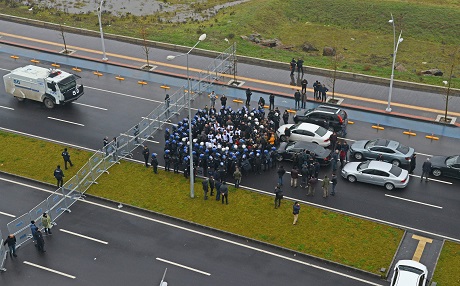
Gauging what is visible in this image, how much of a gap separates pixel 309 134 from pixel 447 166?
7.98 meters

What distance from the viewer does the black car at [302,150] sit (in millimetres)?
36906

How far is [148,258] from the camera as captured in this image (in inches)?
1200

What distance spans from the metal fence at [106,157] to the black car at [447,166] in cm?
1673

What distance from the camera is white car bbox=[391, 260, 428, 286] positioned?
27.2 metres

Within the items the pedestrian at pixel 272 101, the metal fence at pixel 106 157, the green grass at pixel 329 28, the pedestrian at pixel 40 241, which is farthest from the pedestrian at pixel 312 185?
the green grass at pixel 329 28

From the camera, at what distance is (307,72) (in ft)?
163

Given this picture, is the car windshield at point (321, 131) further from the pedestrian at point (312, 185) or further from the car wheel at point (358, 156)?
the pedestrian at point (312, 185)

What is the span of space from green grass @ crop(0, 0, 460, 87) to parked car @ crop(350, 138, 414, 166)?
13.5 metres

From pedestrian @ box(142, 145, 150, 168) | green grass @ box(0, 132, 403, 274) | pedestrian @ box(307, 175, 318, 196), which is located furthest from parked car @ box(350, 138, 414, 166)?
pedestrian @ box(142, 145, 150, 168)

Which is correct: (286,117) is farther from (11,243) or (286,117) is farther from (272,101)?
(11,243)

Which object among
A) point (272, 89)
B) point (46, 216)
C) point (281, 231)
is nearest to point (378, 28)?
point (272, 89)

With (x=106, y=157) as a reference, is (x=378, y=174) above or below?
below

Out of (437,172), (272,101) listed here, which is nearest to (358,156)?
(437,172)

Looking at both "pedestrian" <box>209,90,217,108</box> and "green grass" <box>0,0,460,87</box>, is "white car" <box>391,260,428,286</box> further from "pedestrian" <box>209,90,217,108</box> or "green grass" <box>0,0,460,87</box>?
"green grass" <box>0,0,460,87</box>
